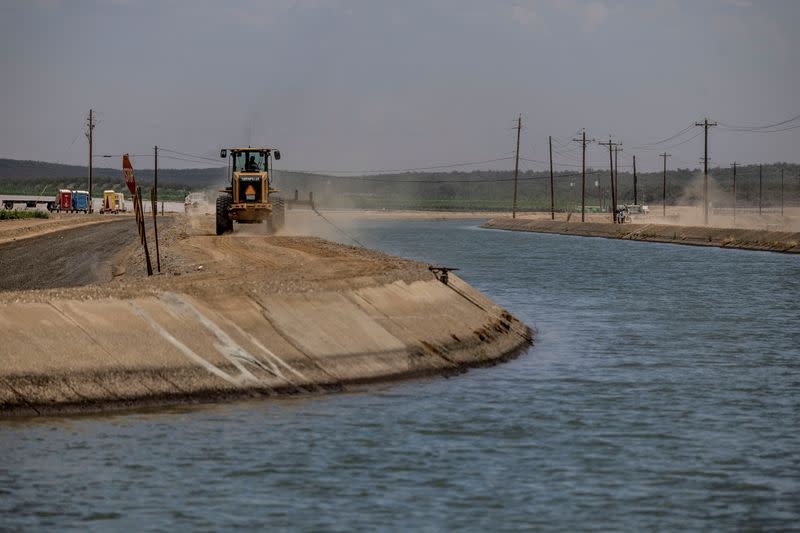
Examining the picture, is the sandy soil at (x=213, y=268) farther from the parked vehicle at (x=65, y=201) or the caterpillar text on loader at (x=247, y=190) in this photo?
the parked vehicle at (x=65, y=201)

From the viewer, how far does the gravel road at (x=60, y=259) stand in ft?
122

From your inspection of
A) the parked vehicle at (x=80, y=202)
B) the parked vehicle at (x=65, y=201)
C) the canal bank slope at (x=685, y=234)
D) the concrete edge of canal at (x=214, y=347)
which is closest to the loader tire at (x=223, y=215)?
the concrete edge of canal at (x=214, y=347)

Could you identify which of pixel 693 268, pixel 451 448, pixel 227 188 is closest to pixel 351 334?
pixel 451 448

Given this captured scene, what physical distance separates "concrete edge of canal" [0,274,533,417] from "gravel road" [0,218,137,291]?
12.3 metres

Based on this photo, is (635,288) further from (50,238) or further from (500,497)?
(500,497)

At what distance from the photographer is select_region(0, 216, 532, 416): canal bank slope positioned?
63.1 ft

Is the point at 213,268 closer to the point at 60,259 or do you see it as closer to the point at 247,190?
the point at 60,259

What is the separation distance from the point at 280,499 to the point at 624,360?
14.1 metres

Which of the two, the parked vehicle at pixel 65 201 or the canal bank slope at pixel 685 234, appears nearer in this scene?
the canal bank slope at pixel 685 234

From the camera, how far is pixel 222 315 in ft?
75.8

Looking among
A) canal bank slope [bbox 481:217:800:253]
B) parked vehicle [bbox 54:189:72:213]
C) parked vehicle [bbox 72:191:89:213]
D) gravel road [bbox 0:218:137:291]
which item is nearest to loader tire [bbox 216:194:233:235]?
gravel road [bbox 0:218:137:291]

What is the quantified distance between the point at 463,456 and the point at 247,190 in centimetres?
4305

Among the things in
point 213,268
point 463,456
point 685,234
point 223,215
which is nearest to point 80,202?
point 685,234

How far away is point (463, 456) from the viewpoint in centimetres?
1669
